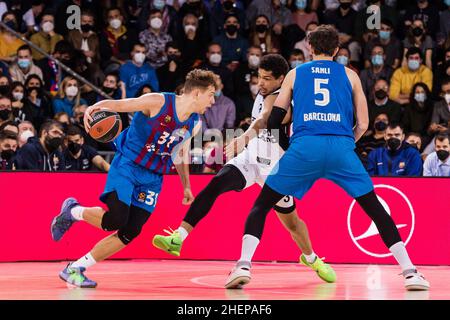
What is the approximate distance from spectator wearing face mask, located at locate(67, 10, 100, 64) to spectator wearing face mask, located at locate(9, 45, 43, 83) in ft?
3.31

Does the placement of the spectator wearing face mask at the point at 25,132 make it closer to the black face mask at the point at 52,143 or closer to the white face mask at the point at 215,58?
the black face mask at the point at 52,143

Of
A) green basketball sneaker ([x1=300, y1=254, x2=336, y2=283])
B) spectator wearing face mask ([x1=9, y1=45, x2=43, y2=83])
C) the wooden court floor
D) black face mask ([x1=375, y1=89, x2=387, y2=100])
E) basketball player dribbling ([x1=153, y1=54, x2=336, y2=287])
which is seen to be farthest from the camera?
spectator wearing face mask ([x1=9, y1=45, x2=43, y2=83])

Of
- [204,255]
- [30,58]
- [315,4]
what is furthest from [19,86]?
[315,4]

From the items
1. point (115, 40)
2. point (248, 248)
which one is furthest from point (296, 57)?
point (248, 248)

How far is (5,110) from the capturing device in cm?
1452

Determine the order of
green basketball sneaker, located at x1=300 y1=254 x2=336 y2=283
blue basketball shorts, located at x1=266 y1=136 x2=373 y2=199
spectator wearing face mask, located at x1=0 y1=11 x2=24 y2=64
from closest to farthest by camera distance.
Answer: blue basketball shorts, located at x1=266 y1=136 x2=373 y2=199, green basketball sneaker, located at x1=300 y1=254 x2=336 y2=283, spectator wearing face mask, located at x1=0 y1=11 x2=24 y2=64

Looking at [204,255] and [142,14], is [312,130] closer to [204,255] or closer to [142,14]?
[204,255]

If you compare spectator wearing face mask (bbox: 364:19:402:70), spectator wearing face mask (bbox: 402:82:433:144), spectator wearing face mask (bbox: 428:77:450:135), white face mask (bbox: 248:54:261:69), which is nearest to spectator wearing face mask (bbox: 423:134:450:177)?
spectator wearing face mask (bbox: 428:77:450:135)

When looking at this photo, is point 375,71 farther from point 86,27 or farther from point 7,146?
point 7,146

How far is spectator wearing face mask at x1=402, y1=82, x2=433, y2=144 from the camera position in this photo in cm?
1569

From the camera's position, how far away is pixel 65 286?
8.90 m

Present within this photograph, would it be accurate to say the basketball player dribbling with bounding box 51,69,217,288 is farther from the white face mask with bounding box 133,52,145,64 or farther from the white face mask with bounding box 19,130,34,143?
the white face mask with bounding box 133,52,145,64

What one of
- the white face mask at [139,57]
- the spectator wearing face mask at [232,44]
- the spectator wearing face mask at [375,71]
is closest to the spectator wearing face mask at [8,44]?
the white face mask at [139,57]

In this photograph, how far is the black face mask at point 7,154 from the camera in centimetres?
1332
